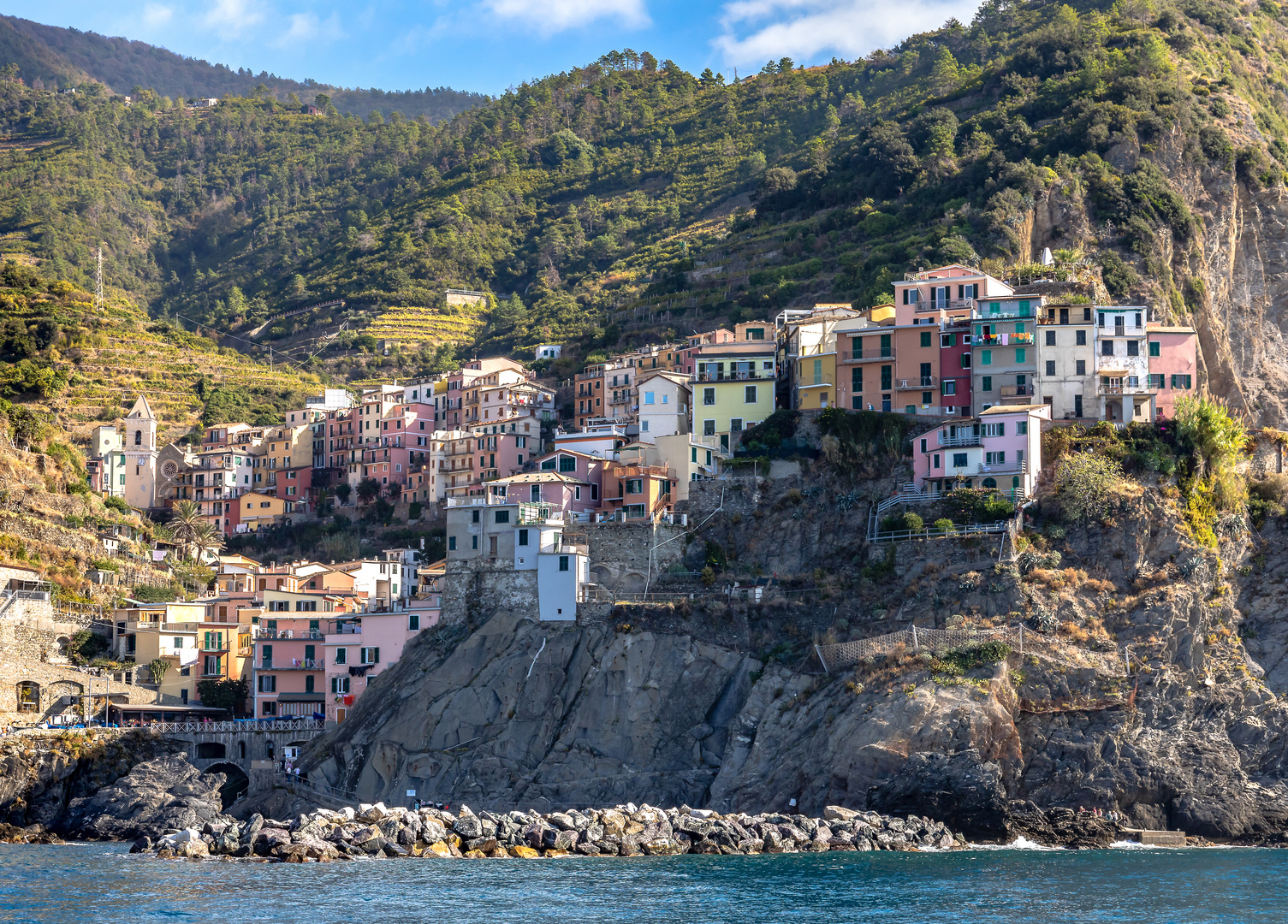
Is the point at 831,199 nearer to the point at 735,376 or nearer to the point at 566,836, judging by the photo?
the point at 735,376

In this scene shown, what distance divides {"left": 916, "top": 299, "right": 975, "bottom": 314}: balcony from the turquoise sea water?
96.8 ft

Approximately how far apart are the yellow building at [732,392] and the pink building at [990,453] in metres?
13.1

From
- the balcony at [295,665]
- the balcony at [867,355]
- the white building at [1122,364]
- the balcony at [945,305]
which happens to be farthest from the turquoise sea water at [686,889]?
the balcony at [945,305]

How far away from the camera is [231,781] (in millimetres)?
76125

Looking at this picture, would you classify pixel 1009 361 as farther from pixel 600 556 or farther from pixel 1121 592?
pixel 600 556

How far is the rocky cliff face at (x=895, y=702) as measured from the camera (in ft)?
192

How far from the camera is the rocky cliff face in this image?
5859 cm

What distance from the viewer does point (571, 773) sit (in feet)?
212

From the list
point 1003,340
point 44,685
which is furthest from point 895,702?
point 44,685

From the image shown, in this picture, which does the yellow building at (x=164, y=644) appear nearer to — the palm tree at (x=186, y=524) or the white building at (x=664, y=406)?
the palm tree at (x=186, y=524)

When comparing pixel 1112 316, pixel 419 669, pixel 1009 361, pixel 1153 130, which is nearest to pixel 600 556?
A: pixel 419 669

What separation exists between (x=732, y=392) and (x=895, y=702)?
1000 inches

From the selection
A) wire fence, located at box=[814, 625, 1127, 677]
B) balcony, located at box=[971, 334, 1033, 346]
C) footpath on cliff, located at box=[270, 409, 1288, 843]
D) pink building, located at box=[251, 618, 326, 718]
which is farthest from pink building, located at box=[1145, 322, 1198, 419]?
pink building, located at box=[251, 618, 326, 718]

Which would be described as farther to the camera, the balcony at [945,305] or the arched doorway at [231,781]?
the balcony at [945,305]
